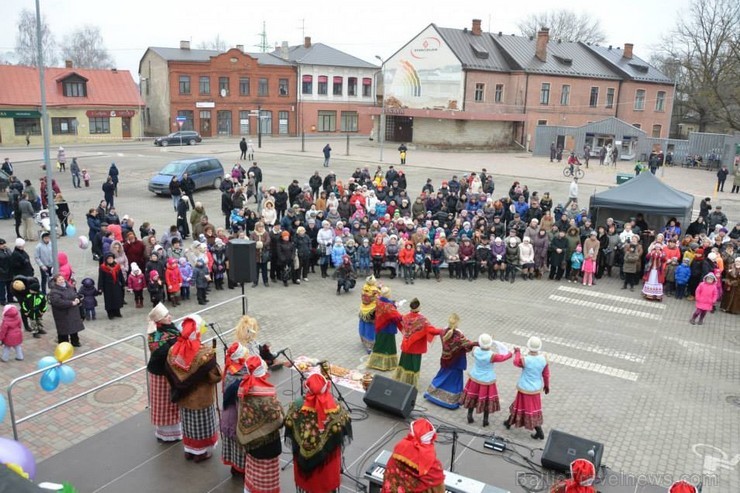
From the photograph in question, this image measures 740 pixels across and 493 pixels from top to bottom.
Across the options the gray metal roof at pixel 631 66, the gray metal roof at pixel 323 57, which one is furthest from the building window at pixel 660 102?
the gray metal roof at pixel 323 57

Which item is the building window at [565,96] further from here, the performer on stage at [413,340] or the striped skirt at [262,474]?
the striped skirt at [262,474]

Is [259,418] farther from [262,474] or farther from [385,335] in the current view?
[385,335]

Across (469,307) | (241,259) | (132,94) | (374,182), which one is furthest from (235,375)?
(132,94)

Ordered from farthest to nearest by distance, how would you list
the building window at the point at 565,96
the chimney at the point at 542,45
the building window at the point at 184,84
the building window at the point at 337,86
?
the building window at the point at 337,86
the building window at the point at 184,84
the building window at the point at 565,96
the chimney at the point at 542,45

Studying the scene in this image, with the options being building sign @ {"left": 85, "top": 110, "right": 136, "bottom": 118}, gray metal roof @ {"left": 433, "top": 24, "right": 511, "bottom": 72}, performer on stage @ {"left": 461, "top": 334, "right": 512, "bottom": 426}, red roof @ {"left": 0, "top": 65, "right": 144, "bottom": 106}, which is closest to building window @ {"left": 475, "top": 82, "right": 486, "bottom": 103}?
gray metal roof @ {"left": 433, "top": 24, "right": 511, "bottom": 72}

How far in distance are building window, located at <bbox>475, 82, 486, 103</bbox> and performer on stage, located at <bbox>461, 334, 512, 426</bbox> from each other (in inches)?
1664

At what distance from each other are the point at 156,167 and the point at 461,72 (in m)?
25.1

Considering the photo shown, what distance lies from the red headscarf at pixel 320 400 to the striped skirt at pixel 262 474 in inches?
35.0

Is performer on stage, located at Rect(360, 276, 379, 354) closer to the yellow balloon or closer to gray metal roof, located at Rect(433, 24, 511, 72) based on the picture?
the yellow balloon

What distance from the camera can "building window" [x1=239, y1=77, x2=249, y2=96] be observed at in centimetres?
5466

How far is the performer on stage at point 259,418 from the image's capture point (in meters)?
5.98

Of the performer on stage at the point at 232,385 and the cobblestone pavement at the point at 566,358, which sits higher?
the performer on stage at the point at 232,385

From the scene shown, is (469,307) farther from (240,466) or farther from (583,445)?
(240,466)

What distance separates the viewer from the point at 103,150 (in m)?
42.8
